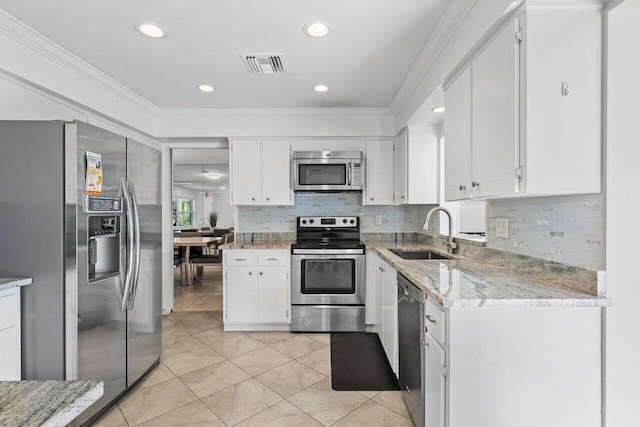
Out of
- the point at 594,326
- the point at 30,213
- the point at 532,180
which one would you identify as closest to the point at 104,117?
the point at 30,213

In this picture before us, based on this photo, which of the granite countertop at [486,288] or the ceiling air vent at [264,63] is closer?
the granite countertop at [486,288]

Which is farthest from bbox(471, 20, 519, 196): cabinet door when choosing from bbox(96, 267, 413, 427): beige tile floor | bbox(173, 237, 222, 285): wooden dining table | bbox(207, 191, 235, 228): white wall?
bbox(207, 191, 235, 228): white wall

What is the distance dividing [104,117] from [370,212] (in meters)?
2.85

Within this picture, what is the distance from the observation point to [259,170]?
3.65 m

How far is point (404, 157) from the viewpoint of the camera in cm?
332

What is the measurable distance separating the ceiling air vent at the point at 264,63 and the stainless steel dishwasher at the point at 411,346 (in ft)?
5.76

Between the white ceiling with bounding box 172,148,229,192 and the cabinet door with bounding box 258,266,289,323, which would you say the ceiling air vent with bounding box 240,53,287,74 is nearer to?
the cabinet door with bounding box 258,266,289,323

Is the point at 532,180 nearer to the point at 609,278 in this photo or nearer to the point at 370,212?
the point at 609,278

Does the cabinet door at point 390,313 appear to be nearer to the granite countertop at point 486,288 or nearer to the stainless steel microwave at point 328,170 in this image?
the granite countertop at point 486,288

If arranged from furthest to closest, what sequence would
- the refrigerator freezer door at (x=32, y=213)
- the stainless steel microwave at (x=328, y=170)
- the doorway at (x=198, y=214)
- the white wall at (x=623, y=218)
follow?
the doorway at (x=198, y=214)
the stainless steel microwave at (x=328, y=170)
the refrigerator freezer door at (x=32, y=213)
the white wall at (x=623, y=218)

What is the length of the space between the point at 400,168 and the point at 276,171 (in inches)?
52.6

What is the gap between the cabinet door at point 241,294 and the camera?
3426 millimetres

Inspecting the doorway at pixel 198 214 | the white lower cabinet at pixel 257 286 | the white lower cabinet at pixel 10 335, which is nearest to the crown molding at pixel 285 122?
the doorway at pixel 198 214

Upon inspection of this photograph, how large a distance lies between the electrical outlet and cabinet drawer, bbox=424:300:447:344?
2.55 feet
